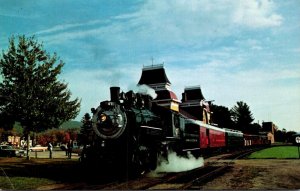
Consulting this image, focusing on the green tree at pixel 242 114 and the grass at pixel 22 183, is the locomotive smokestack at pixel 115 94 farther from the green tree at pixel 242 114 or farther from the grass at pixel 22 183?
the green tree at pixel 242 114

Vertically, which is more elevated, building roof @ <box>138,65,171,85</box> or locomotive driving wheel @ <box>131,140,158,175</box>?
building roof @ <box>138,65,171,85</box>

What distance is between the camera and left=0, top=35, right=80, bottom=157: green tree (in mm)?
22109

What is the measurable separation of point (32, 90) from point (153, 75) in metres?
51.3

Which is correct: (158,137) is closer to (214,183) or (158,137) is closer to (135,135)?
(135,135)

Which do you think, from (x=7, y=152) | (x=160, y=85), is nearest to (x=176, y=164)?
(x=7, y=152)

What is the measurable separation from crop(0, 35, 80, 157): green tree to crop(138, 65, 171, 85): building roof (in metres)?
46.1

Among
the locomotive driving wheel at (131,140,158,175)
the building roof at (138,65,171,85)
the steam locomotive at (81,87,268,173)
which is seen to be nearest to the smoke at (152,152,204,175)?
the steam locomotive at (81,87,268,173)

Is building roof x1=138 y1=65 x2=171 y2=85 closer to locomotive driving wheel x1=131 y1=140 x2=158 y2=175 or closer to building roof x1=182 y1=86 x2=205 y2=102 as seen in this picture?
building roof x1=182 y1=86 x2=205 y2=102

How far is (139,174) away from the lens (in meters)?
14.3

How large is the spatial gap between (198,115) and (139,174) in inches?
2547

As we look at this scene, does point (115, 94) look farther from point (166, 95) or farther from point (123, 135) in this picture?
point (166, 95)

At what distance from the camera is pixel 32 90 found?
22.4 metres

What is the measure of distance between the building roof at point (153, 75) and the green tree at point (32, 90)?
46119 mm

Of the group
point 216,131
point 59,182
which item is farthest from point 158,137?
point 216,131
